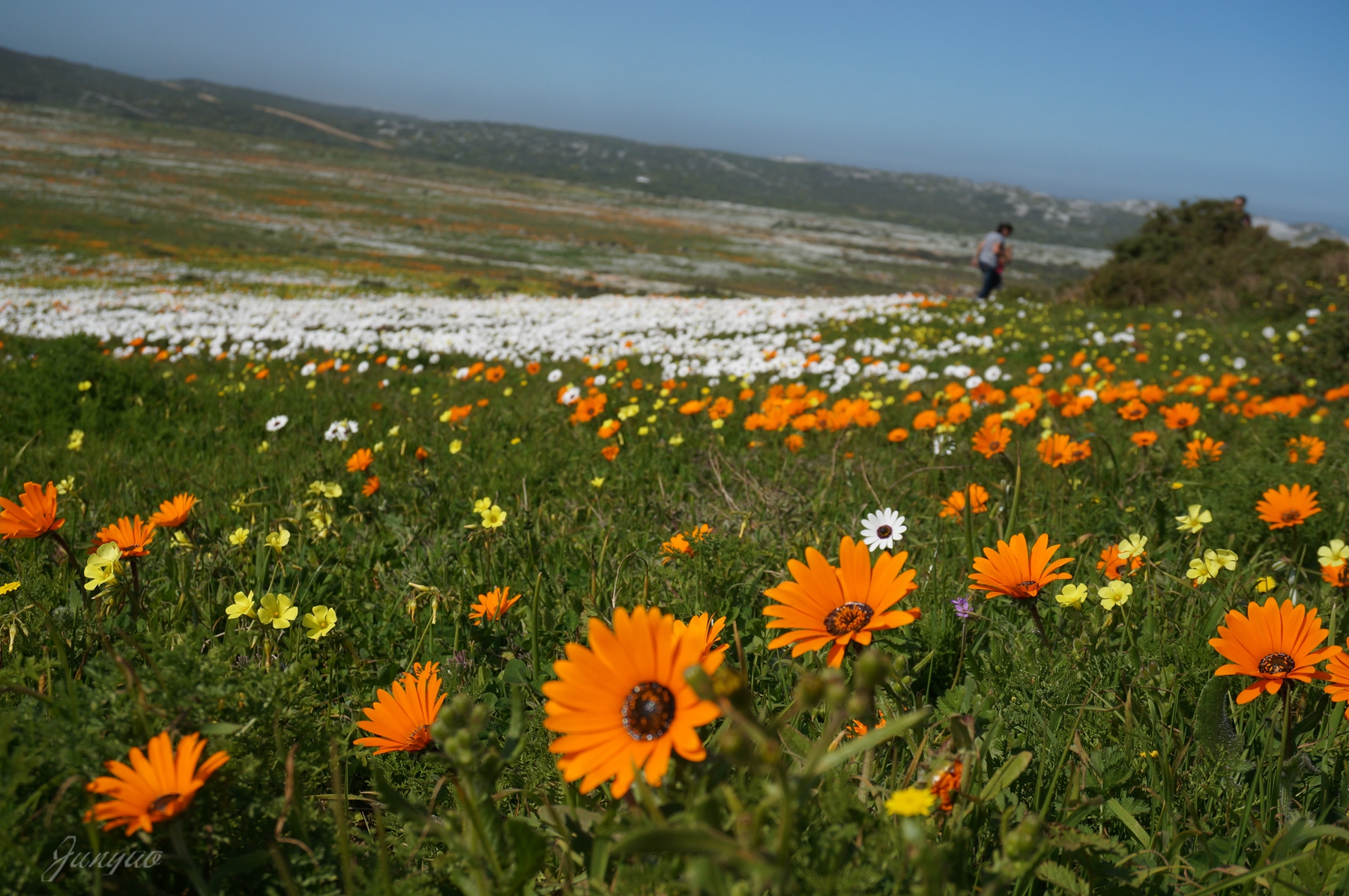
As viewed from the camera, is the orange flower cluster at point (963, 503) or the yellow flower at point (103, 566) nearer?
the yellow flower at point (103, 566)

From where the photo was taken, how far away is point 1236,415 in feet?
15.2

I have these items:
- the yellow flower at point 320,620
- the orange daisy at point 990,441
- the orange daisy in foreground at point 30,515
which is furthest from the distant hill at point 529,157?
the orange daisy in foreground at point 30,515

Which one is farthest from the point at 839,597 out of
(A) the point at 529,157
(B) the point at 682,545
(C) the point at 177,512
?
(A) the point at 529,157

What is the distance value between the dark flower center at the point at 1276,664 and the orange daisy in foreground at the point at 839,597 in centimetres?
72

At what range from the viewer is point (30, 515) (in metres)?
1.62

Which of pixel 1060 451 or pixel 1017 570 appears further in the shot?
pixel 1060 451

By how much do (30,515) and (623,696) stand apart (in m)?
1.54

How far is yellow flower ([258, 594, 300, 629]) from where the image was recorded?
1742mm

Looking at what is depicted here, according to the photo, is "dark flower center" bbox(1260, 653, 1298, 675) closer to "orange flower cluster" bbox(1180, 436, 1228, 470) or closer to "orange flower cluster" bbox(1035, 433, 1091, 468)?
"orange flower cluster" bbox(1035, 433, 1091, 468)

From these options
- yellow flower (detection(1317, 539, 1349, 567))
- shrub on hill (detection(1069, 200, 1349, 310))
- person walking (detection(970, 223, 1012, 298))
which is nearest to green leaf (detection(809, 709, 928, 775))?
yellow flower (detection(1317, 539, 1349, 567))

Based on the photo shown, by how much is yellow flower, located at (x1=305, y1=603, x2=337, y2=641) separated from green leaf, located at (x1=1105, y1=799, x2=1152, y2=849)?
67.6 inches

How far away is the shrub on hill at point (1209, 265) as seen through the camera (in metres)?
10.6

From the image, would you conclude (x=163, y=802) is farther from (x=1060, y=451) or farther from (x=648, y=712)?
(x=1060, y=451)

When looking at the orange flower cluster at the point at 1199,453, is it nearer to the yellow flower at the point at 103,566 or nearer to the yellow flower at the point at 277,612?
the yellow flower at the point at 277,612
